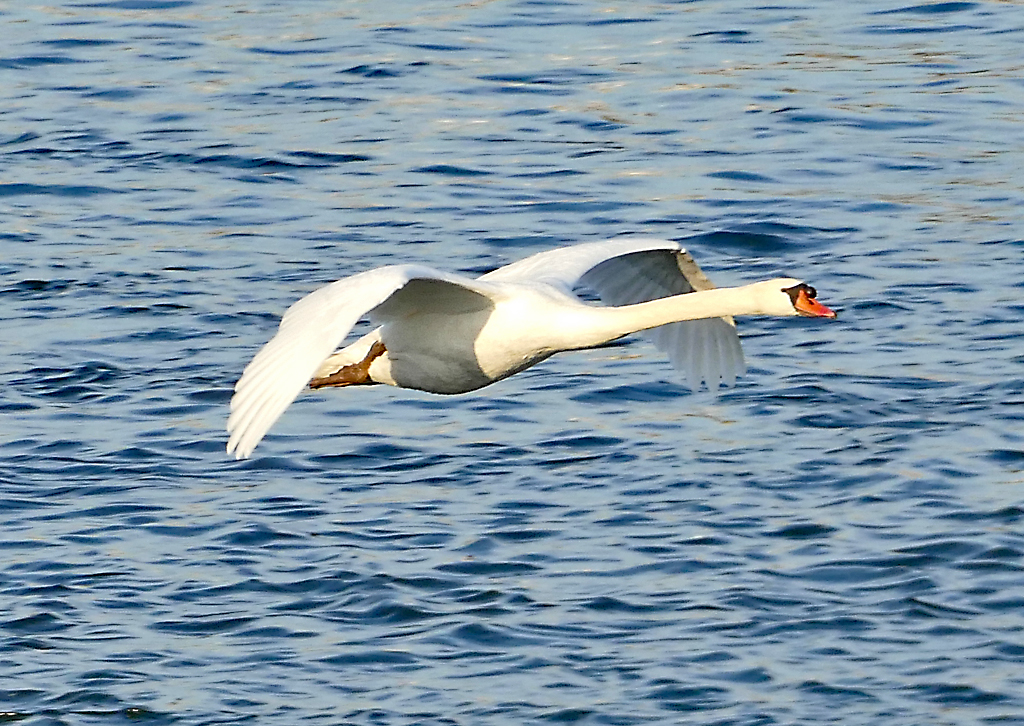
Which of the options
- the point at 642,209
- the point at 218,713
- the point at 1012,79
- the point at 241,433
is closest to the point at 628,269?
the point at 218,713

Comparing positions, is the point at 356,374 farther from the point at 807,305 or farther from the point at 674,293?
the point at 807,305

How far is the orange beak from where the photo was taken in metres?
9.04

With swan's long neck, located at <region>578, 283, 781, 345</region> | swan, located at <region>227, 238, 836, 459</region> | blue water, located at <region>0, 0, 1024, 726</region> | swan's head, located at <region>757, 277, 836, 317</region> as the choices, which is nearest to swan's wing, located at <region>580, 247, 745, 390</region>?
swan, located at <region>227, 238, 836, 459</region>

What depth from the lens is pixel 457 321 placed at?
955 cm

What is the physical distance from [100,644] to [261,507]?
1551mm

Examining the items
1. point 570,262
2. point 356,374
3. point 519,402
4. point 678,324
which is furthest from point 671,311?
point 519,402

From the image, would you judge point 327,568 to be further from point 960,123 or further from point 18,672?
point 960,123

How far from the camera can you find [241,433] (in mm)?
7730

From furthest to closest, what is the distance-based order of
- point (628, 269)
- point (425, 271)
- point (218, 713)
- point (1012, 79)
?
point (1012, 79) → point (628, 269) → point (218, 713) → point (425, 271)

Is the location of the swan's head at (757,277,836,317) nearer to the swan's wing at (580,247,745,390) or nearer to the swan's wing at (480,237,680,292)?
the swan's wing at (480,237,680,292)

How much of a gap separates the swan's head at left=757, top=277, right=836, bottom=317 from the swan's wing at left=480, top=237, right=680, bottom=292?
109cm

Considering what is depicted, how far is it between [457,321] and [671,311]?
94 cm

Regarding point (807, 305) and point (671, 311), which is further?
point (671, 311)

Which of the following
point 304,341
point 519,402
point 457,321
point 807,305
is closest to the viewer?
point 304,341
